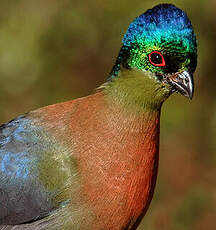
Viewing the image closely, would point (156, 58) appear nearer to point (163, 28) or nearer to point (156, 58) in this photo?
point (156, 58)

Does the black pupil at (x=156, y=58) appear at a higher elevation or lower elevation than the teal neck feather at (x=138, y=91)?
higher

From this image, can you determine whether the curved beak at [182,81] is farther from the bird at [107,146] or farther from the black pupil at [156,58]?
the black pupil at [156,58]

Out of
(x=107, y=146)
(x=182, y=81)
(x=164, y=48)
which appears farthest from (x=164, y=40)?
(x=107, y=146)

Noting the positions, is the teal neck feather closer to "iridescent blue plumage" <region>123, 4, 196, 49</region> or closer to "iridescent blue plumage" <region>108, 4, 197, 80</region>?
"iridescent blue plumage" <region>108, 4, 197, 80</region>

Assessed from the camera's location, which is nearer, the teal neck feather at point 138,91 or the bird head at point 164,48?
the bird head at point 164,48

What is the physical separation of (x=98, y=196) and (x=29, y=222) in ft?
1.68

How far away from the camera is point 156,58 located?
139 inches

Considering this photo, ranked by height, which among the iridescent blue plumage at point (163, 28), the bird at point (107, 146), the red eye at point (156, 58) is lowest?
the bird at point (107, 146)

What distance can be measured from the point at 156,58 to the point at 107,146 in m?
0.59

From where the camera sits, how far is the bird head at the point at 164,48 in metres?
3.52

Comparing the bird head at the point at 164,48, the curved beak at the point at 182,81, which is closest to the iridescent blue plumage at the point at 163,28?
the bird head at the point at 164,48

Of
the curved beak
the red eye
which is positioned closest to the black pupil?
the red eye

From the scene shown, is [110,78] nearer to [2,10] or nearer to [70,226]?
[70,226]

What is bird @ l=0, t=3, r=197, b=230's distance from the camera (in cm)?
356
